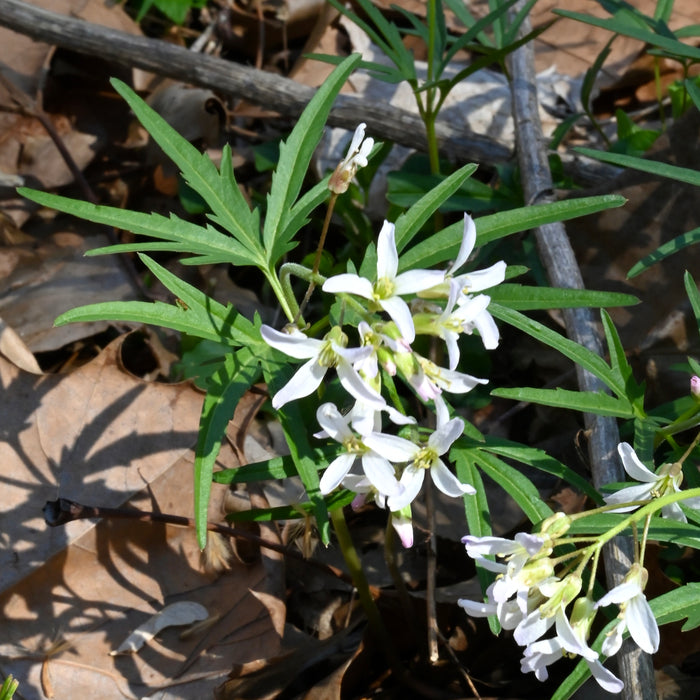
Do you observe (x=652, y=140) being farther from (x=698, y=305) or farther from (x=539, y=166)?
(x=698, y=305)

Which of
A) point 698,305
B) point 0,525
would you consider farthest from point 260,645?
point 698,305

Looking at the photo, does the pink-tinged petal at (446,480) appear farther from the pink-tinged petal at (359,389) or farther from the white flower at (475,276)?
the white flower at (475,276)

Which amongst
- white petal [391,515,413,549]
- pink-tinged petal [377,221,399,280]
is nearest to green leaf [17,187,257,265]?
pink-tinged petal [377,221,399,280]

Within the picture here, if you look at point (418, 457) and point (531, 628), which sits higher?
point (418, 457)

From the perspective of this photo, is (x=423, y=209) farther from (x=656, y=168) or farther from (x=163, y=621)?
(x=163, y=621)

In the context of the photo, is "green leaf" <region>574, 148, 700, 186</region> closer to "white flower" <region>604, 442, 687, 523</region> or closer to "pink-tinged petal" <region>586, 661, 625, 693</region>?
"white flower" <region>604, 442, 687, 523</region>

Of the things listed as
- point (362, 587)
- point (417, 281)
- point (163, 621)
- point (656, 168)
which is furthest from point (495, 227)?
point (163, 621)
